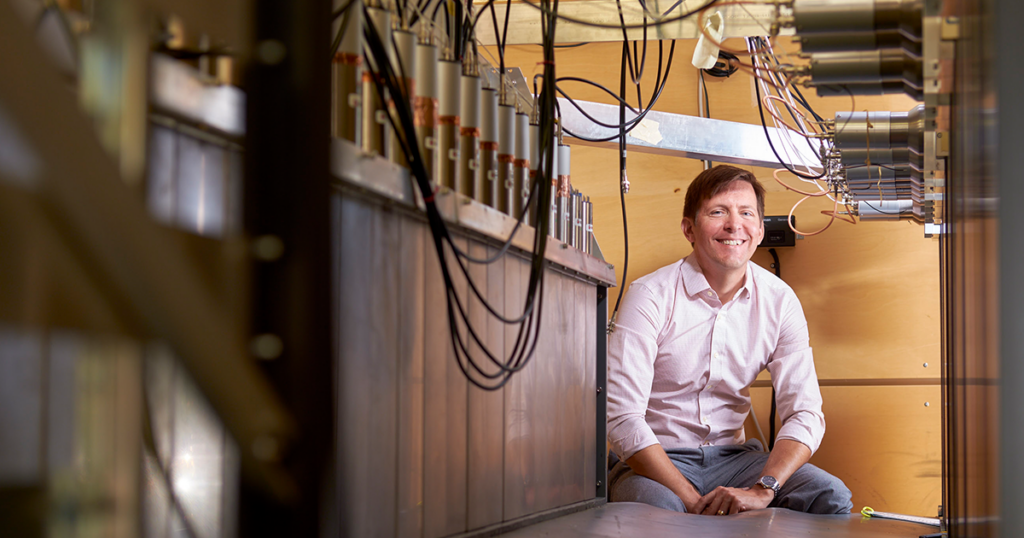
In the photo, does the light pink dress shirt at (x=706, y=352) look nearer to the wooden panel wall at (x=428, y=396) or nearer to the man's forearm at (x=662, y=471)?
the man's forearm at (x=662, y=471)

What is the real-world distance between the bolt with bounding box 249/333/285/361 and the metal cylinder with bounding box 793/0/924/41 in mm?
843

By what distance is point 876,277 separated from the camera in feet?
9.12

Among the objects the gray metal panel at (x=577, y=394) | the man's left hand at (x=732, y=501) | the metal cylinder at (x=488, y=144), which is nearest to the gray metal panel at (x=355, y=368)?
the metal cylinder at (x=488, y=144)

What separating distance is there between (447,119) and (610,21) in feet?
3.00

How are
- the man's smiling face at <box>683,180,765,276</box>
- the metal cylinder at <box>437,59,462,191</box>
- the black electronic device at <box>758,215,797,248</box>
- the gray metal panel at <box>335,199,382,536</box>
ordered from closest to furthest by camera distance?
the gray metal panel at <box>335,199,382,536</box>, the metal cylinder at <box>437,59,462,191</box>, the man's smiling face at <box>683,180,765,276</box>, the black electronic device at <box>758,215,797,248</box>

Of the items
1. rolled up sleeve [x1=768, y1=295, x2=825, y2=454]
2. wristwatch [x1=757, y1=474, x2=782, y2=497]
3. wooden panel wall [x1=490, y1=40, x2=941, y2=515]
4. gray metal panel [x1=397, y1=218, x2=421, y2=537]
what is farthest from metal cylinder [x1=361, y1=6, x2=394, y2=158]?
wooden panel wall [x1=490, y1=40, x2=941, y2=515]

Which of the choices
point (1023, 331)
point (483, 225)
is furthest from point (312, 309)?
point (483, 225)

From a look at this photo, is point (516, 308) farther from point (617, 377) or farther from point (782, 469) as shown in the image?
point (782, 469)

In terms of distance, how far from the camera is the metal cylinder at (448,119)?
117 centimetres

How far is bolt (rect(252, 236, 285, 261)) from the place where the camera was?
0.40m

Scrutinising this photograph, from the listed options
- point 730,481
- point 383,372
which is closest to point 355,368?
point 383,372

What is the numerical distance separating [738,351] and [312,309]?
218cm

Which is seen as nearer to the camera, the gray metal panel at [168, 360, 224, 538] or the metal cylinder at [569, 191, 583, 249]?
the gray metal panel at [168, 360, 224, 538]

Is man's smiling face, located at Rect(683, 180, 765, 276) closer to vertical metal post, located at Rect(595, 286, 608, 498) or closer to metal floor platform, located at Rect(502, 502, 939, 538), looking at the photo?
vertical metal post, located at Rect(595, 286, 608, 498)
